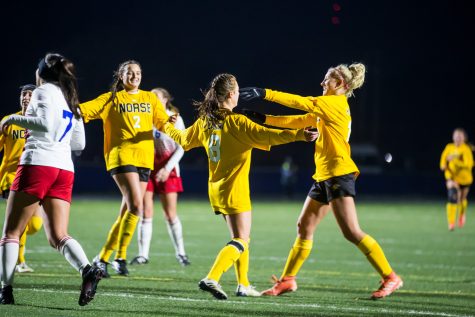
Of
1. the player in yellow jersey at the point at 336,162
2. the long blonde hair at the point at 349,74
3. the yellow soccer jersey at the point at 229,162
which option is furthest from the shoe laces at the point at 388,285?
the long blonde hair at the point at 349,74

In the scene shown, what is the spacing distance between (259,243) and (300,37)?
42.9m

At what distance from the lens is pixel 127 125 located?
8445mm

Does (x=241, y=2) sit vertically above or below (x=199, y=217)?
above

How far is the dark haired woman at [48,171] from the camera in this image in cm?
597

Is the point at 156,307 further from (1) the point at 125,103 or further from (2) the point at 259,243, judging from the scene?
(2) the point at 259,243

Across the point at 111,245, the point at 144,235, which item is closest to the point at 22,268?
the point at 111,245

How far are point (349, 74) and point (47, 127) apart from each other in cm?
293

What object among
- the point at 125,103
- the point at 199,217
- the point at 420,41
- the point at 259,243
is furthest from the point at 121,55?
the point at 125,103

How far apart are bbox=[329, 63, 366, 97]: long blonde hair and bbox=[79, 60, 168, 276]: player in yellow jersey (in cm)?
219

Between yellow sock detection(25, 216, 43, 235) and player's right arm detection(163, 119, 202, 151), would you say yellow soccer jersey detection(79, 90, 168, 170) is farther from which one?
player's right arm detection(163, 119, 202, 151)

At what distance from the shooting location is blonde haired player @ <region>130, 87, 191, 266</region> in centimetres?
1002

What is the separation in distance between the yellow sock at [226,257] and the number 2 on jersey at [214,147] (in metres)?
0.74

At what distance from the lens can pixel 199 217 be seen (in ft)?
64.1

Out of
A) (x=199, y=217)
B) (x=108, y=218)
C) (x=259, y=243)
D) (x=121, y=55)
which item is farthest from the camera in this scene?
(x=121, y=55)
